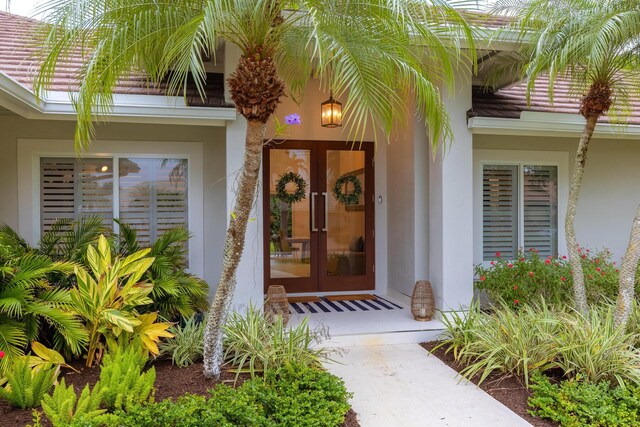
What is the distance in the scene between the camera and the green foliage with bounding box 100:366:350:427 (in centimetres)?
354

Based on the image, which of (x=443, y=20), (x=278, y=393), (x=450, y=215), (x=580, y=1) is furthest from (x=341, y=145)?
(x=278, y=393)

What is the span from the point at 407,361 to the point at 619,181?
6216 mm

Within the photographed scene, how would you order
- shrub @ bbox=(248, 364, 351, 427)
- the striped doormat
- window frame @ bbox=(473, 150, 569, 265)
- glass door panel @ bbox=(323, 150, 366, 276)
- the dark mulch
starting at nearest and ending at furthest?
shrub @ bbox=(248, 364, 351, 427)
the dark mulch
the striped doormat
window frame @ bbox=(473, 150, 569, 265)
glass door panel @ bbox=(323, 150, 366, 276)

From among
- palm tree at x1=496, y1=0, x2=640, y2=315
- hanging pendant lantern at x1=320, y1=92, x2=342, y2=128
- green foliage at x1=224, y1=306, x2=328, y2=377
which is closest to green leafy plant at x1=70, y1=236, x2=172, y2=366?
green foliage at x1=224, y1=306, x2=328, y2=377

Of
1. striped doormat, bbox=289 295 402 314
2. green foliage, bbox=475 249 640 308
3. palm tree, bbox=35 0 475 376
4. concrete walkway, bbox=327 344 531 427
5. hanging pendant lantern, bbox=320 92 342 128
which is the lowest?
concrete walkway, bbox=327 344 531 427

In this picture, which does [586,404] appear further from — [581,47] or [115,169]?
[115,169]

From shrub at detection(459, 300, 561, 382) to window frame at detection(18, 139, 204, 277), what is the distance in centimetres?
420

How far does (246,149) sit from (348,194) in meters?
5.28

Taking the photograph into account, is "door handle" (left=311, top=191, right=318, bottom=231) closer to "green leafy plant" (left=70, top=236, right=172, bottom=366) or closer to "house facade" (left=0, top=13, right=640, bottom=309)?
"house facade" (left=0, top=13, right=640, bottom=309)

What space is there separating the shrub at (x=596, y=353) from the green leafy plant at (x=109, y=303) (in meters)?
3.97

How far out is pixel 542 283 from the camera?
6871 millimetres

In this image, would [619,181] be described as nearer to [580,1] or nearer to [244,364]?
[580,1]

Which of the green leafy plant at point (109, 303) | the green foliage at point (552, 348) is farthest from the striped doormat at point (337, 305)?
the green leafy plant at point (109, 303)

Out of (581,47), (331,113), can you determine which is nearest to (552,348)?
(581,47)
